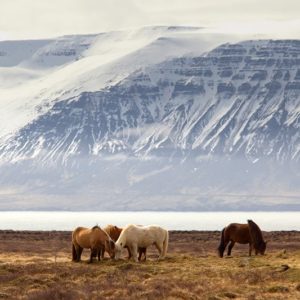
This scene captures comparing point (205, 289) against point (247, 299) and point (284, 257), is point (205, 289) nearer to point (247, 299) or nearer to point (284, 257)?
point (247, 299)

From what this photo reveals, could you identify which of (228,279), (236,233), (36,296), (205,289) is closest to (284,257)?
(236,233)

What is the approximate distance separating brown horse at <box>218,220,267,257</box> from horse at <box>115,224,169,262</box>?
4320 millimetres

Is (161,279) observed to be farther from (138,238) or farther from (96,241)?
A: (138,238)

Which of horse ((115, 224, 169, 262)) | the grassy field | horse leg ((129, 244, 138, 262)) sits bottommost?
the grassy field

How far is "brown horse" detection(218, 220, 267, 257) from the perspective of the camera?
62.2m

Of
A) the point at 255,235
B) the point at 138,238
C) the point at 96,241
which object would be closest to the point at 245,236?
the point at 255,235

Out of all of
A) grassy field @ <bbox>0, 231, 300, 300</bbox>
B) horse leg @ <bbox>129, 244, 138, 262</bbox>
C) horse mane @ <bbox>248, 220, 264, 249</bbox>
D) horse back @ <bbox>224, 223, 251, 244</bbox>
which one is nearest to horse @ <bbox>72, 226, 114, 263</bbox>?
grassy field @ <bbox>0, 231, 300, 300</bbox>

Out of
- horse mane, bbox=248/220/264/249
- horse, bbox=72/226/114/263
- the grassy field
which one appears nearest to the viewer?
the grassy field

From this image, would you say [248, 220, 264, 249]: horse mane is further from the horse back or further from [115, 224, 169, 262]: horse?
[115, 224, 169, 262]: horse

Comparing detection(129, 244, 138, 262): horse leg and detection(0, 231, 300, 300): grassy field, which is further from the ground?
detection(129, 244, 138, 262): horse leg

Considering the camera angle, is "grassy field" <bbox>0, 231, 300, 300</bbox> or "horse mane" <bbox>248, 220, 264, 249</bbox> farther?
"horse mane" <bbox>248, 220, 264, 249</bbox>

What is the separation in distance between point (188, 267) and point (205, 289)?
888 centimetres

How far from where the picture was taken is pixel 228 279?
4809cm

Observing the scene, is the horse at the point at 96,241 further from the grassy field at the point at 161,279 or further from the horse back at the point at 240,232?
the horse back at the point at 240,232
